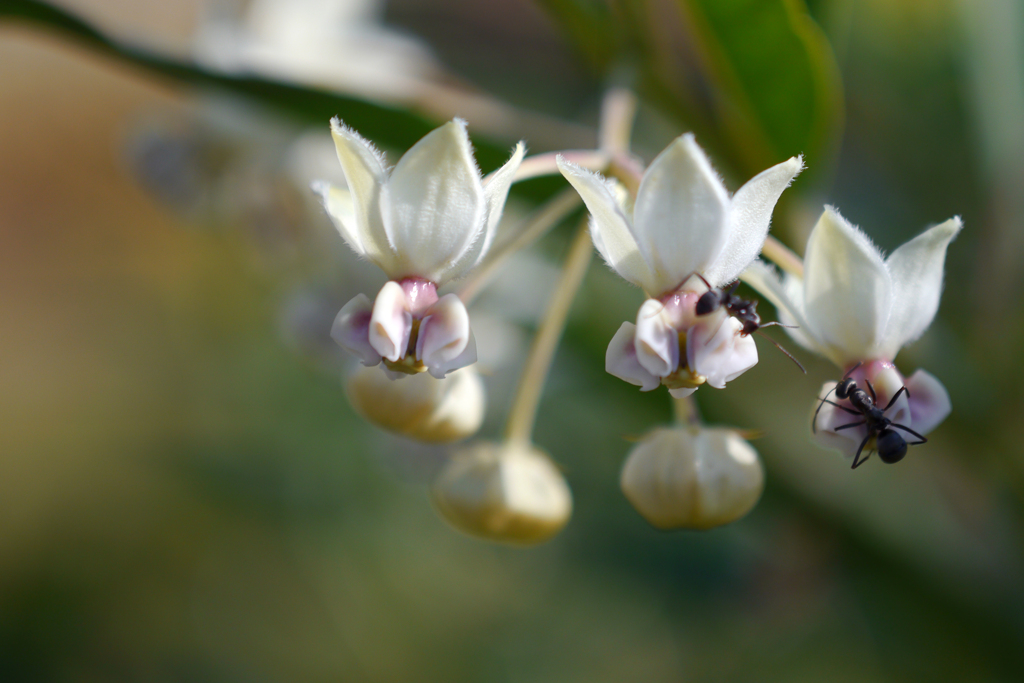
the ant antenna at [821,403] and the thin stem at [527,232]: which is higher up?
the thin stem at [527,232]

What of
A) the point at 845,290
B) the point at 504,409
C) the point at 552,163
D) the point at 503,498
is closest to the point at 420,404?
the point at 503,498

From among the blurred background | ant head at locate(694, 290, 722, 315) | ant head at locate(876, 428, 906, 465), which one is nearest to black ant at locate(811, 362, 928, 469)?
ant head at locate(876, 428, 906, 465)

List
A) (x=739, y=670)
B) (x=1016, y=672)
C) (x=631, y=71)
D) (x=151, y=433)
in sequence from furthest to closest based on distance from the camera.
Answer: (x=151, y=433) → (x=739, y=670) → (x=1016, y=672) → (x=631, y=71)

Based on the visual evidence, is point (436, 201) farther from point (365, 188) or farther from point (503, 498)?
point (503, 498)

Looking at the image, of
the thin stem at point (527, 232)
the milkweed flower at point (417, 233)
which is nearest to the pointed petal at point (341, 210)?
the milkweed flower at point (417, 233)

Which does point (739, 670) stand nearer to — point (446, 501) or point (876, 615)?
point (876, 615)

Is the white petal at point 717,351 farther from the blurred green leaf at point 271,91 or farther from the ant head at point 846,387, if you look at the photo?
the blurred green leaf at point 271,91

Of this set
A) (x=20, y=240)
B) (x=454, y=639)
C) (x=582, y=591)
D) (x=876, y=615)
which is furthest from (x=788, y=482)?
(x=20, y=240)
